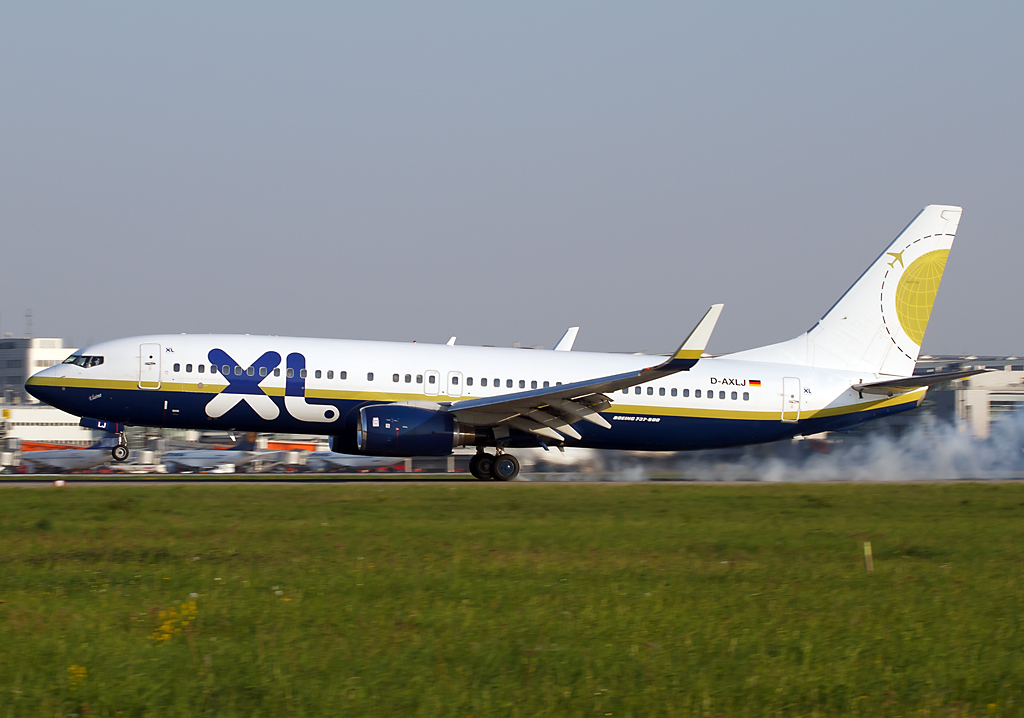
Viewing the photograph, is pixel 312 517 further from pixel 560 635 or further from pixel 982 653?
pixel 982 653

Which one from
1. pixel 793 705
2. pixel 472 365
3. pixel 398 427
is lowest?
pixel 793 705

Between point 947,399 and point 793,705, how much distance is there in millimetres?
49147

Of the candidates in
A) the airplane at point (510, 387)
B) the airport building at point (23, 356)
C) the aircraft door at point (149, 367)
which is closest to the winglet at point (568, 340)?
the airplane at point (510, 387)

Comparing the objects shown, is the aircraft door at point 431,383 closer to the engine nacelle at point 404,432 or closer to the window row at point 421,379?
the window row at point 421,379

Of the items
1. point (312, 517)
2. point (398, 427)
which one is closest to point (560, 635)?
point (312, 517)

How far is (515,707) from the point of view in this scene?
6660 millimetres

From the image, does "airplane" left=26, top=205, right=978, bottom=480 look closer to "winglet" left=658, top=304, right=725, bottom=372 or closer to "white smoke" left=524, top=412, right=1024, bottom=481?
"winglet" left=658, top=304, right=725, bottom=372

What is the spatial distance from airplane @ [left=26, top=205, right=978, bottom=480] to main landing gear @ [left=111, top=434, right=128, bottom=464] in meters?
0.06

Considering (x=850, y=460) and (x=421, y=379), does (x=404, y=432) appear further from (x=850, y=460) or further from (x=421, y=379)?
(x=850, y=460)

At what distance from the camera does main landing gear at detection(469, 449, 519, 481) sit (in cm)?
2801

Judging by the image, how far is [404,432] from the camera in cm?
2583

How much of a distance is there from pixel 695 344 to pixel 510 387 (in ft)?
18.6

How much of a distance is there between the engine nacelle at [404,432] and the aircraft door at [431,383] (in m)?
0.99

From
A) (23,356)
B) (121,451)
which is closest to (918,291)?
(121,451)
